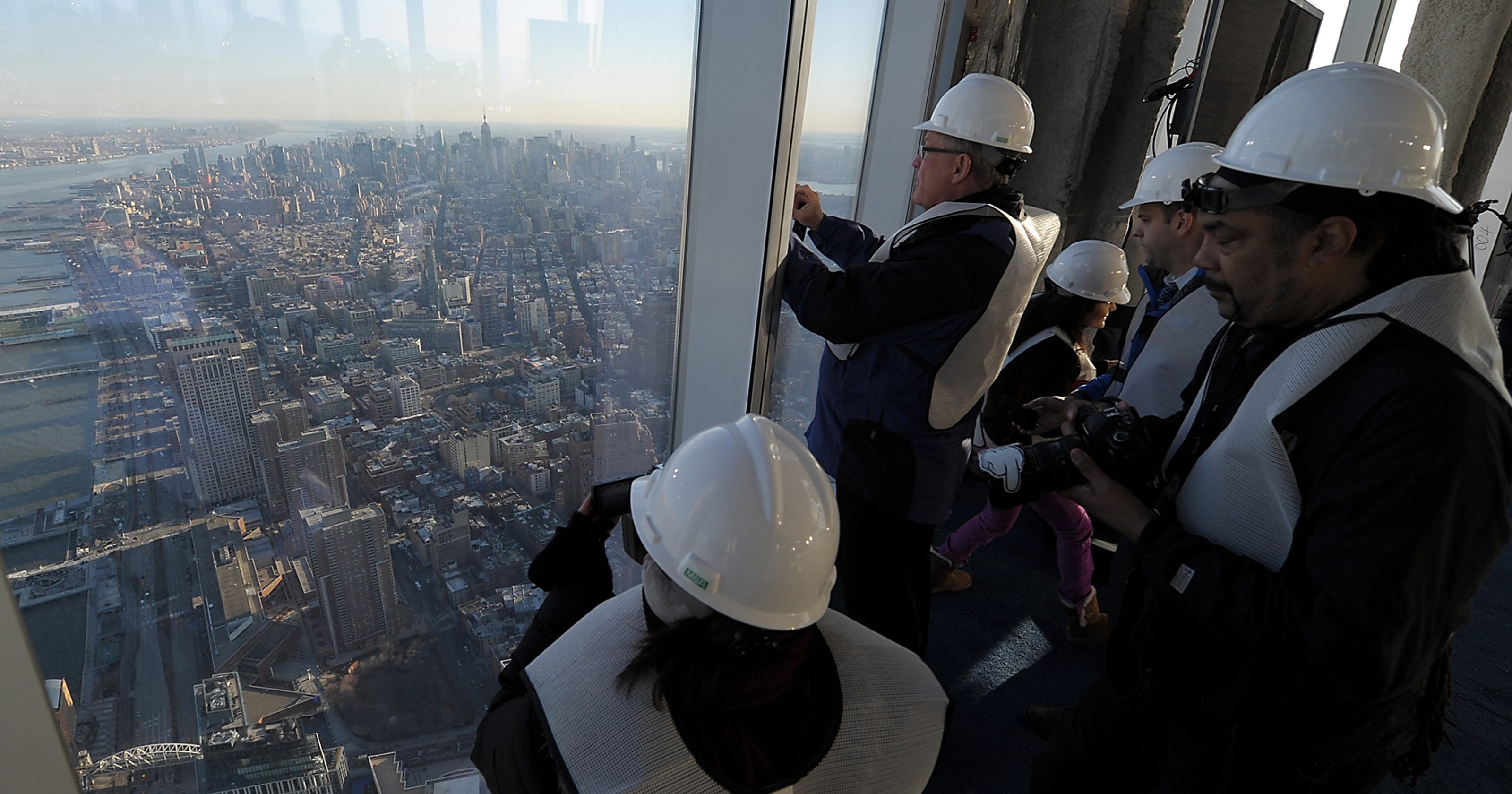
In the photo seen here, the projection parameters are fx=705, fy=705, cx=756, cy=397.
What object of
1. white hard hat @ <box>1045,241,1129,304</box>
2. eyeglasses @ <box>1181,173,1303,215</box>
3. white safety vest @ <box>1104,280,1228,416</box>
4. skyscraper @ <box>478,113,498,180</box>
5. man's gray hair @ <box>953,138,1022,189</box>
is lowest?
white safety vest @ <box>1104,280,1228,416</box>

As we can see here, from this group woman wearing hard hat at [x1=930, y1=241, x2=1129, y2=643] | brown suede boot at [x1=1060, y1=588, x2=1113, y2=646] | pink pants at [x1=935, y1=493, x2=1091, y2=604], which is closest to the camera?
woman wearing hard hat at [x1=930, y1=241, x2=1129, y2=643]

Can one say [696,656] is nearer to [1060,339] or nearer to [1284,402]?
[1284,402]

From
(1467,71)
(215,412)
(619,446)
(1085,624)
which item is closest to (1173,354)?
(1085,624)

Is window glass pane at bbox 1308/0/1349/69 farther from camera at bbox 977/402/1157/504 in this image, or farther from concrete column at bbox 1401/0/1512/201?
camera at bbox 977/402/1157/504

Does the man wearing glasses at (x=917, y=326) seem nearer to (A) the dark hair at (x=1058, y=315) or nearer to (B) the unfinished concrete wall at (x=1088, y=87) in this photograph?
(A) the dark hair at (x=1058, y=315)

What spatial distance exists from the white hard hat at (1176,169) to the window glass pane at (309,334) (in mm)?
1724

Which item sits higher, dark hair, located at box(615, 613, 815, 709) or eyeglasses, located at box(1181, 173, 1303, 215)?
eyeglasses, located at box(1181, 173, 1303, 215)

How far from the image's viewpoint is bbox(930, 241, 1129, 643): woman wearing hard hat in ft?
8.68

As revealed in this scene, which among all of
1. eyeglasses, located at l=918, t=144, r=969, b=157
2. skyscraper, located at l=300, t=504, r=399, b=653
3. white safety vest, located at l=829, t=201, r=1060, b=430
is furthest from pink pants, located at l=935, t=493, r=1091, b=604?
skyscraper, located at l=300, t=504, r=399, b=653

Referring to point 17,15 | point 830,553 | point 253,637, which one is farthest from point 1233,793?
point 17,15

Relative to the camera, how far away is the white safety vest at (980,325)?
183 cm

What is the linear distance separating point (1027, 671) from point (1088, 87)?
298 centimetres

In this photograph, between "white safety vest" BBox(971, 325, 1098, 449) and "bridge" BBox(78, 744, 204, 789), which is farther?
"white safety vest" BBox(971, 325, 1098, 449)

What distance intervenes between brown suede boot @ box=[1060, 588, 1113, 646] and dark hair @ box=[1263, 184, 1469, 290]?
2019 millimetres
